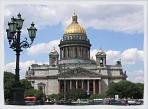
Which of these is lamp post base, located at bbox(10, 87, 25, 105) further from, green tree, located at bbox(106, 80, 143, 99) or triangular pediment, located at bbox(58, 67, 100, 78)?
triangular pediment, located at bbox(58, 67, 100, 78)

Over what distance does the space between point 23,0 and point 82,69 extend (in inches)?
963

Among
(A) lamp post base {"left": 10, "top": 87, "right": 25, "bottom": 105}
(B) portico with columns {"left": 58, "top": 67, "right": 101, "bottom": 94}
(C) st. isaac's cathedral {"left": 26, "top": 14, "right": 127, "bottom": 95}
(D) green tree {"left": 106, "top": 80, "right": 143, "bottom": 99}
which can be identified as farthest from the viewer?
(B) portico with columns {"left": 58, "top": 67, "right": 101, "bottom": 94}

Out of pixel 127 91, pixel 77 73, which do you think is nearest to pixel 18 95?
pixel 127 91

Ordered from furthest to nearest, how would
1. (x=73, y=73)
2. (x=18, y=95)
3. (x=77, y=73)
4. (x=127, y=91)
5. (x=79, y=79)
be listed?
(x=79, y=79) < (x=77, y=73) < (x=73, y=73) < (x=127, y=91) < (x=18, y=95)

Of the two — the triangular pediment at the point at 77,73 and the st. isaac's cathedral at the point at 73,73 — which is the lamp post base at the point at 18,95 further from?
the triangular pediment at the point at 77,73

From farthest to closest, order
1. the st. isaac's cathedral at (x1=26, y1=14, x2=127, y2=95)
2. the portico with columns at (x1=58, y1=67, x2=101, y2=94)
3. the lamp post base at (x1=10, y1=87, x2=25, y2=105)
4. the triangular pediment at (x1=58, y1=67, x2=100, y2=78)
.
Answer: the triangular pediment at (x1=58, y1=67, x2=100, y2=78) → the portico with columns at (x1=58, y1=67, x2=101, y2=94) → the st. isaac's cathedral at (x1=26, y1=14, x2=127, y2=95) → the lamp post base at (x1=10, y1=87, x2=25, y2=105)

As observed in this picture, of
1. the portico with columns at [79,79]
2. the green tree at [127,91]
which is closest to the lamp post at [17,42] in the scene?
the green tree at [127,91]

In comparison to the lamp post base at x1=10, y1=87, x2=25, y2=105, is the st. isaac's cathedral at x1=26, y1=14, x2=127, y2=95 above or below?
above

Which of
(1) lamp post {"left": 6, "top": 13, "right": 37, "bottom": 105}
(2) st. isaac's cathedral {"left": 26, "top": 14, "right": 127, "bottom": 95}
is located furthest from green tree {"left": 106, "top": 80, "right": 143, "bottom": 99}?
(1) lamp post {"left": 6, "top": 13, "right": 37, "bottom": 105}

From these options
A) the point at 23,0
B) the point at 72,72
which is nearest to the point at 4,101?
the point at 23,0

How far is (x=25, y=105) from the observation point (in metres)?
8.23

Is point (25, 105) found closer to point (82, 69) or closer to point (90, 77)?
point (82, 69)

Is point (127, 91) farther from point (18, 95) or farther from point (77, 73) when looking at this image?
point (18, 95)

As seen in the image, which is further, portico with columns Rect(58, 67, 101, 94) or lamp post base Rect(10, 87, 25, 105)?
portico with columns Rect(58, 67, 101, 94)
